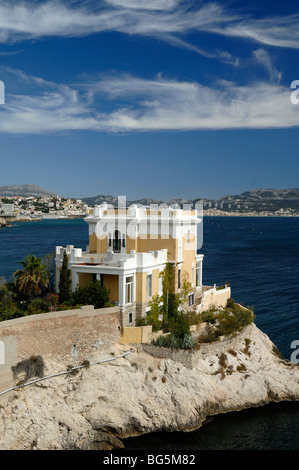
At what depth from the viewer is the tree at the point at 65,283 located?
97.2 ft

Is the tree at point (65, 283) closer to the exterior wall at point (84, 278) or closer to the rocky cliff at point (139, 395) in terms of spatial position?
the exterior wall at point (84, 278)

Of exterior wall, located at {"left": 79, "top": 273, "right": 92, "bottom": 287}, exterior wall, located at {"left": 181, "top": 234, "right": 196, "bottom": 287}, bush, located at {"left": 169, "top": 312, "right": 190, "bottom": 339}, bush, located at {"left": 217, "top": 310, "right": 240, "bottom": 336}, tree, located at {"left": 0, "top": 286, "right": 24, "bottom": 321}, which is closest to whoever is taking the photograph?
tree, located at {"left": 0, "top": 286, "right": 24, "bottom": 321}

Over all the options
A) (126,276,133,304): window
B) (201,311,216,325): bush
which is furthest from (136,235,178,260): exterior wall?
(201,311,216,325): bush

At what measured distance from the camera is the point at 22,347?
81.0ft

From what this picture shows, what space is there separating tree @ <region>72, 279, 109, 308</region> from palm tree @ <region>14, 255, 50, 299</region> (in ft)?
10.3

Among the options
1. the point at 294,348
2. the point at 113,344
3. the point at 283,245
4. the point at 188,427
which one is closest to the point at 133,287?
the point at 113,344

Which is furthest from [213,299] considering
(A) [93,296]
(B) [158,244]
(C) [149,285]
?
(A) [93,296]

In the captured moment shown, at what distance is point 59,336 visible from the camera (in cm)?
2620

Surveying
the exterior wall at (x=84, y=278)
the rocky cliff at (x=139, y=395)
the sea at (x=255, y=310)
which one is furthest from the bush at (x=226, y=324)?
the exterior wall at (x=84, y=278)

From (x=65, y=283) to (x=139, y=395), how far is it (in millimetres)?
7819

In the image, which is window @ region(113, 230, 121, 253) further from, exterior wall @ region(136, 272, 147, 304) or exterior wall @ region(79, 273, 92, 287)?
exterior wall @ region(136, 272, 147, 304)

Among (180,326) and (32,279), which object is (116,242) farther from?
(180,326)

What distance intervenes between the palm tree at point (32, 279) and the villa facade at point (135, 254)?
1.81 meters

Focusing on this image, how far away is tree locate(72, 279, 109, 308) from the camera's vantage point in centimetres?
2858
